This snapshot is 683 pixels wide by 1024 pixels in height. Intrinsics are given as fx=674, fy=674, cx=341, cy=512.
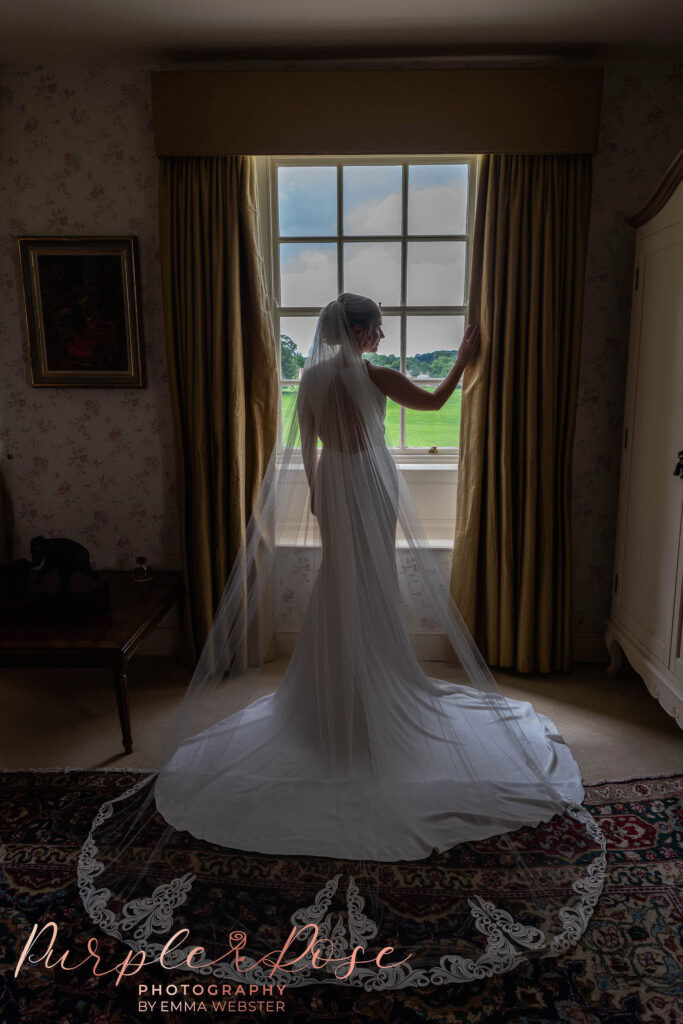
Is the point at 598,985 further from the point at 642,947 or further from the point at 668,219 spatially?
the point at 668,219

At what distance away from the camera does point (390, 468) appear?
2.22 meters

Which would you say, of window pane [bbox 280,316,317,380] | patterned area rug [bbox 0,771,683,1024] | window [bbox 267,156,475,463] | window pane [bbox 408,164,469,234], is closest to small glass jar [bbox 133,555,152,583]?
window [bbox 267,156,475,463]

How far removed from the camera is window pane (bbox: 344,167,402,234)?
3127 millimetres

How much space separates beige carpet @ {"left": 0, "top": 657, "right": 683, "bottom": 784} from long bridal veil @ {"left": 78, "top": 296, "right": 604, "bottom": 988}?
0.17 meters

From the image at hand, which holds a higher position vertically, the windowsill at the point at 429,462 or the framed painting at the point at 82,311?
the framed painting at the point at 82,311

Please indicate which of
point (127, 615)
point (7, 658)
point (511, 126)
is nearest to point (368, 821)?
point (127, 615)

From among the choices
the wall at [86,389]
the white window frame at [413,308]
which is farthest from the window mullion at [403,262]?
the wall at [86,389]

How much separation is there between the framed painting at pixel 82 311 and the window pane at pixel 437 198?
1308 mm

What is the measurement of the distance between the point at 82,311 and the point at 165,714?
1872mm

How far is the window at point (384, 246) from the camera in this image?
3.13 m

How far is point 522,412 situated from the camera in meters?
3.02

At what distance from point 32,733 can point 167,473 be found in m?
1.29

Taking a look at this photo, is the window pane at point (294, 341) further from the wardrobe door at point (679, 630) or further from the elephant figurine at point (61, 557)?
the wardrobe door at point (679, 630)

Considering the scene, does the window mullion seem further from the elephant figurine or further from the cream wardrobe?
the elephant figurine
